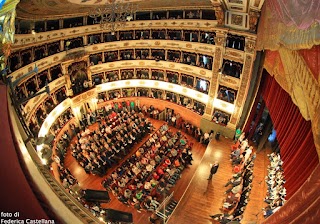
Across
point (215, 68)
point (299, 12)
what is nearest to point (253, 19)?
point (215, 68)

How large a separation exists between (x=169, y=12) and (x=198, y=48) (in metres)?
3.84

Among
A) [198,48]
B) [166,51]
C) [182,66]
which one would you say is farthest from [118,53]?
[198,48]

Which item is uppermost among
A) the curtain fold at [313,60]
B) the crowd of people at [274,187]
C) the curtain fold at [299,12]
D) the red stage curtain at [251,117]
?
the curtain fold at [299,12]

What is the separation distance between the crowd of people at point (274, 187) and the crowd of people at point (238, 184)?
937 mm

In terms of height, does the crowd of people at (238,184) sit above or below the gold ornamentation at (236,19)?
below

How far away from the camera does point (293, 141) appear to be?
923 cm

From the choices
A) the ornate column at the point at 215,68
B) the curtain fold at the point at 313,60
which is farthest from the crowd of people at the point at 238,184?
the curtain fold at the point at 313,60

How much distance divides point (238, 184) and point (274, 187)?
5.83ft

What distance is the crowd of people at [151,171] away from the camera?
1415 cm

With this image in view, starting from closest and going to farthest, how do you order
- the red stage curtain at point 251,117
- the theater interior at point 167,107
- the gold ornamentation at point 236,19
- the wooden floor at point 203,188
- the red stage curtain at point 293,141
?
the theater interior at point 167,107
the red stage curtain at point 293,141
the wooden floor at point 203,188
the gold ornamentation at point 236,19
the red stage curtain at point 251,117

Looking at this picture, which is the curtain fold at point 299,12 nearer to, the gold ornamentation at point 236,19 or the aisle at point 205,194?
the gold ornamentation at point 236,19

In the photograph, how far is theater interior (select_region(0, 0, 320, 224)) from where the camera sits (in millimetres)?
6664

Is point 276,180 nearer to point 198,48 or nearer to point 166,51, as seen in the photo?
point 198,48

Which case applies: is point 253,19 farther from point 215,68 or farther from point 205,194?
point 205,194
